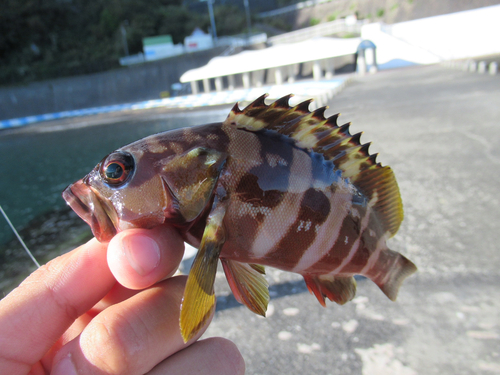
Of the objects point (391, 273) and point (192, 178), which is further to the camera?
point (391, 273)

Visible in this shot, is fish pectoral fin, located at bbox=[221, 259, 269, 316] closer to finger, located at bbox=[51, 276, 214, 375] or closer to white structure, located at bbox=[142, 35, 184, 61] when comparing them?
finger, located at bbox=[51, 276, 214, 375]

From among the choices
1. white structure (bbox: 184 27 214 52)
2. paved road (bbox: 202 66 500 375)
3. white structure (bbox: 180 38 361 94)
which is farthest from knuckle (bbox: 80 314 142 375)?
white structure (bbox: 184 27 214 52)

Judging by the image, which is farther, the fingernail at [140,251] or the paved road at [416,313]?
the paved road at [416,313]

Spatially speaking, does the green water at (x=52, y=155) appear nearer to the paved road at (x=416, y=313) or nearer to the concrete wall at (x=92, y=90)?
the paved road at (x=416, y=313)

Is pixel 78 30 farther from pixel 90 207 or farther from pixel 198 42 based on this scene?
pixel 90 207

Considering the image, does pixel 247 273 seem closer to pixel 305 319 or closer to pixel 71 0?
pixel 305 319

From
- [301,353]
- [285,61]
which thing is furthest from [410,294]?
[285,61]

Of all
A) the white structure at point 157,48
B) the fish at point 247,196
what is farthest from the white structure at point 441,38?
the fish at point 247,196

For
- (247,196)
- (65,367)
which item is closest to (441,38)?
(247,196)
